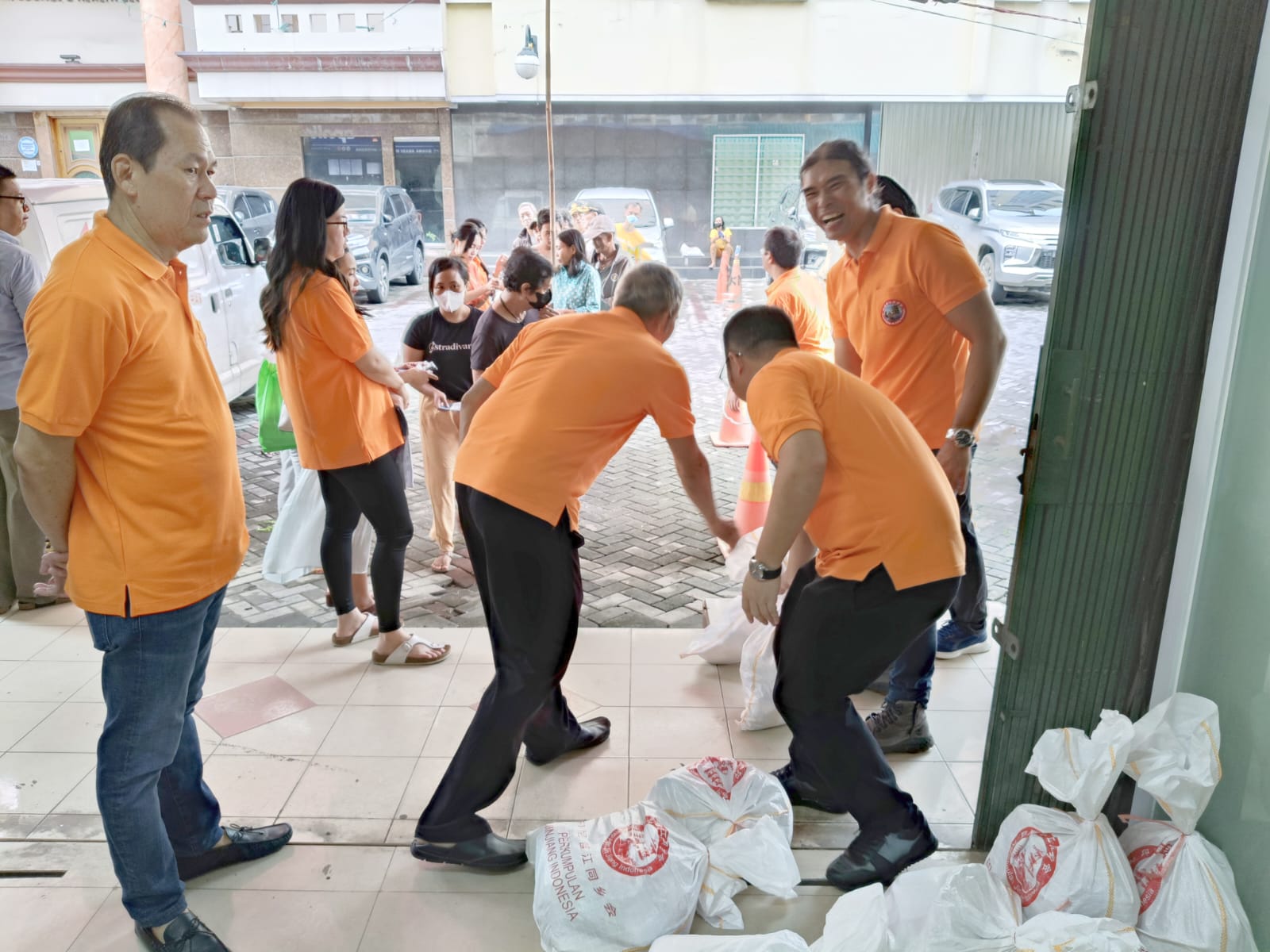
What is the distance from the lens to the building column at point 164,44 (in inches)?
363

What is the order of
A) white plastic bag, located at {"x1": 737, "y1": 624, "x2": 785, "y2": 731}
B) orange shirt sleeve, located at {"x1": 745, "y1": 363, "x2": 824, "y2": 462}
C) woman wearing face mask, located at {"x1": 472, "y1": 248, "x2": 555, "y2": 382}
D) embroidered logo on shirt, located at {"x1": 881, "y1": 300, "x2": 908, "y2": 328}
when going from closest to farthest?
orange shirt sleeve, located at {"x1": 745, "y1": 363, "x2": 824, "y2": 462} < embroidered logo on shirt, located at {"x1": 881, "y1": 300, "x2": 908, "y2": 328} < white plastic bag, located at {"x1": 737, "y1": 624, "x2": 785, "y2": 731} < woman wearing face mask, located at {"x1": 472, "y1": 248, "x2": 555, "y2": 382}

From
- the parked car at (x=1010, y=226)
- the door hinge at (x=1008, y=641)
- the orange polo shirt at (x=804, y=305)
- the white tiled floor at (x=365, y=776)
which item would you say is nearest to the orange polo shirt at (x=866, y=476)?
the door hinge at (x=1008, y=641)

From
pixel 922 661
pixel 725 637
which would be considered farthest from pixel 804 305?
pixel 922 661

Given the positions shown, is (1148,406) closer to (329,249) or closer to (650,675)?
(650,675)

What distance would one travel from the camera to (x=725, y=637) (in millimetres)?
3439

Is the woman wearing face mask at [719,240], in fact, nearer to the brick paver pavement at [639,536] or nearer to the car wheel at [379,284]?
the brick paver pavement at [639,536]

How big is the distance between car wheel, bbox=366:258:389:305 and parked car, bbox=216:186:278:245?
1164 mm

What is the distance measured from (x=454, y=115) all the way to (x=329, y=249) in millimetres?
6921

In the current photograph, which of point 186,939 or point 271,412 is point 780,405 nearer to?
point 186,939

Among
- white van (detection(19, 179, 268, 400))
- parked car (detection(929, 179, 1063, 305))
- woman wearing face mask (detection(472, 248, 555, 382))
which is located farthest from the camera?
parked car (detection(929, 179, 1063, 305))

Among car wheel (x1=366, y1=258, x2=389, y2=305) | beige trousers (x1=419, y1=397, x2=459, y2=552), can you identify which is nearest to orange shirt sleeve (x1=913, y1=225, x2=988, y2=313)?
beige trousers (x1=419, y1=397, x2=459, y2=552)

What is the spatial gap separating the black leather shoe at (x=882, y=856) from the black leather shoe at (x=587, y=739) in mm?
930

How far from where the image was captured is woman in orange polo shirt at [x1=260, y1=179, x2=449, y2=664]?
3.11 meters

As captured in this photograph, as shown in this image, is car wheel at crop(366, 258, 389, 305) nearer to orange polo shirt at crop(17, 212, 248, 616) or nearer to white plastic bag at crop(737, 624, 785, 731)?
white plastic bag at crop(737, 624, 785, 731)
